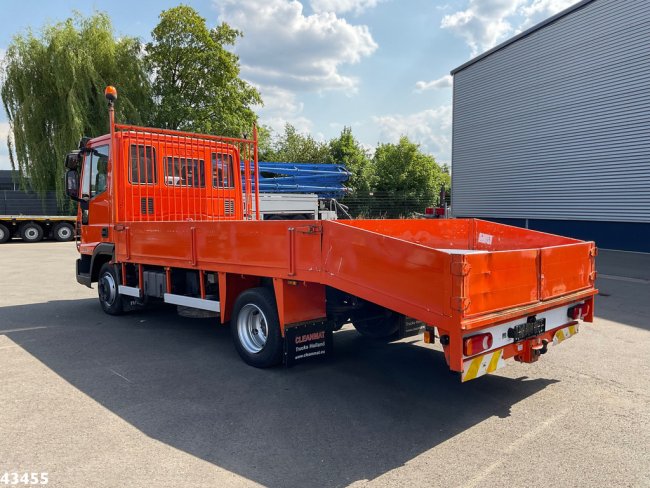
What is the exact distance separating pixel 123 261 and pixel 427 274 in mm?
5366

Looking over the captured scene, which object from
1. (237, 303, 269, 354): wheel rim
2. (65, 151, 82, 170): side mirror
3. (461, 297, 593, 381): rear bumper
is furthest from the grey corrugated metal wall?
(65, 151, 82, 170): side mirror

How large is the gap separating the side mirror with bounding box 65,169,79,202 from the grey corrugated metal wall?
16.1 meters

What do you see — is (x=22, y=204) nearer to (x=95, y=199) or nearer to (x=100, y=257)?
(x=100, y=257)

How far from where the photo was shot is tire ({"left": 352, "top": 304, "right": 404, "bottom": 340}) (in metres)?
5.39

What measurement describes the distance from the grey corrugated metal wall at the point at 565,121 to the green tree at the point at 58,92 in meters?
16.6

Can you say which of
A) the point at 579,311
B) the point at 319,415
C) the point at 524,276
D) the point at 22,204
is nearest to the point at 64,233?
the point at 22,204

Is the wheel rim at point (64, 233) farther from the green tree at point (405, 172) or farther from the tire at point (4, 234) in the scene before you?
the green tree at point (405, 172)

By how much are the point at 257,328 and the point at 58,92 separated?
23.0 metres

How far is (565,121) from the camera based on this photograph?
17953 millimetres

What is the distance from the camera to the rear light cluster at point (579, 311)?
15.1 ft

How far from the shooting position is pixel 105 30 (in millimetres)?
24641

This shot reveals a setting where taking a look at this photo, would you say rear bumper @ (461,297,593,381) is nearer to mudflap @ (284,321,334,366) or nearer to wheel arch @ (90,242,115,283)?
mudflap @ (284,321,334,366)

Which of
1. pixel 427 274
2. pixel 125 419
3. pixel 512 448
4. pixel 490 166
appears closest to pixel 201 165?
pixel 125 419

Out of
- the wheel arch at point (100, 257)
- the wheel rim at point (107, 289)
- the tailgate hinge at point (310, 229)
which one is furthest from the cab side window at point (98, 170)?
the tailgate hinge at point (310, 229)
